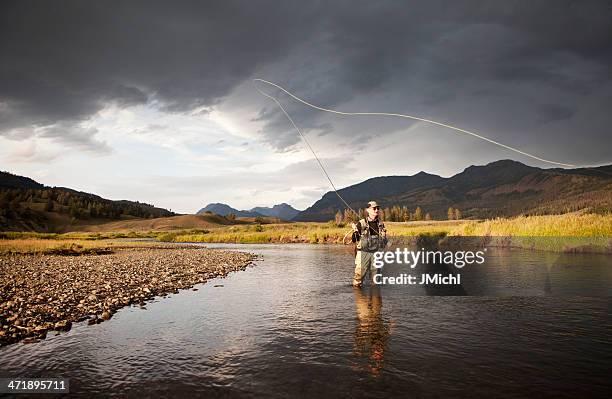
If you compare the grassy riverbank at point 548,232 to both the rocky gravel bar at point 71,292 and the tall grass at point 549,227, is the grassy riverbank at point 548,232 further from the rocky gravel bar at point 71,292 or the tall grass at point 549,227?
the rocky gravel bar at point 71,292

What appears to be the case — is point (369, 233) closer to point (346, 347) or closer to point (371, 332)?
point (371, 332)

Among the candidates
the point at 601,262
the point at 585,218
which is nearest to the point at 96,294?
the point at 601,262

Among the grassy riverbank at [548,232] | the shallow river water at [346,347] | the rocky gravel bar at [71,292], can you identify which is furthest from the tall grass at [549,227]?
the rocky gravel bar at [71,292]

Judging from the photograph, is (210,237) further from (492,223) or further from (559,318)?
(559,318)

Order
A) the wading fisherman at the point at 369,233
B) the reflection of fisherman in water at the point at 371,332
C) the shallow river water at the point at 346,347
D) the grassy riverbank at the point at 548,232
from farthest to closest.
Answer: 1. the grassy riverbank at the point at 548,232
2. the wading fisherman at the point at 369,233
3. the reflection of fisherman in water at the point at 371,332
4. the shallow river water at the point at 346,347

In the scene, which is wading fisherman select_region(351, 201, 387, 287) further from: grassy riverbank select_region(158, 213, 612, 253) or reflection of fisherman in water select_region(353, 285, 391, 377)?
grassy riverbank select_region(158, 213, 612, 253)

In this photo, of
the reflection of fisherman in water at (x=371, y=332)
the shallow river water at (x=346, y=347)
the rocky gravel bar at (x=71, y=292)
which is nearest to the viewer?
the shallow river water at (x=346, y=347)

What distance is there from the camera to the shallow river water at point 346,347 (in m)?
6.65

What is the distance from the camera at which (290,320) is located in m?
11.5

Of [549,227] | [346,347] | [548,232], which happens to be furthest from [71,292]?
[549,227]

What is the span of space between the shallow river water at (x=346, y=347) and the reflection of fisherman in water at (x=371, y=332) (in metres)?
0.03

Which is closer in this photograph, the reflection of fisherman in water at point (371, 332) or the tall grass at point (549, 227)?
the reflection of fisherman in water at point (371, 332)

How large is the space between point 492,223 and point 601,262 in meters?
18.3

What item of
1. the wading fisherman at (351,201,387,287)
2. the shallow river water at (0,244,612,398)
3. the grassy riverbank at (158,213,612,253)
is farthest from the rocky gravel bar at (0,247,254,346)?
the grassy riverbank at (158,213,612,253)
